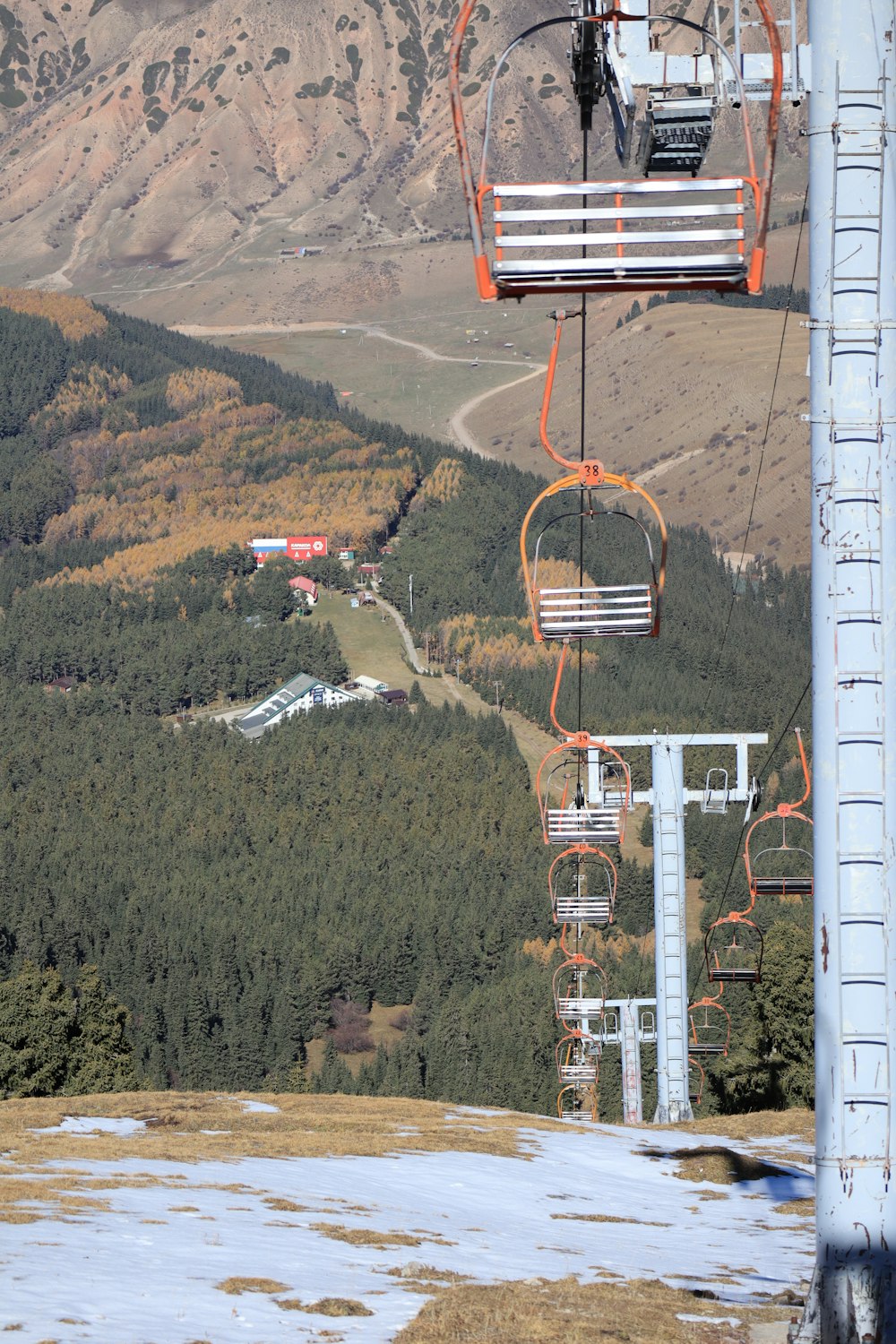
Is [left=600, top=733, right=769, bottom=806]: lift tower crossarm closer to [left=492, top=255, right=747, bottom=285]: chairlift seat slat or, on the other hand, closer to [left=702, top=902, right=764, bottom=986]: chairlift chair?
[left=702, top=902, right=764, bottom=986]: chairlift chair

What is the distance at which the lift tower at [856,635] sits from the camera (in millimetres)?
14922

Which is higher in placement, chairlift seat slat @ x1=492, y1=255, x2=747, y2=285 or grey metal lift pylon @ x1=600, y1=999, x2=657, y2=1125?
chairlift seat slat @ x1=492, y1=255, x2=747, y2=285

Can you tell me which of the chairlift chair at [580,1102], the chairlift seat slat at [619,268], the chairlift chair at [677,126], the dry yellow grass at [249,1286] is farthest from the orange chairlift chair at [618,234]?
the chairlift chair at [580,1102]

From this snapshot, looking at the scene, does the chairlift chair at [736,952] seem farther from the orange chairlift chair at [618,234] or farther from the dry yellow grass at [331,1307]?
the orange chairlift chair at [618,234]

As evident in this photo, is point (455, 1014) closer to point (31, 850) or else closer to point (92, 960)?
point (92, 960)

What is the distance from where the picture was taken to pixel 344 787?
7426 inches

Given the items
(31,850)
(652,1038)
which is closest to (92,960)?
(31,850)

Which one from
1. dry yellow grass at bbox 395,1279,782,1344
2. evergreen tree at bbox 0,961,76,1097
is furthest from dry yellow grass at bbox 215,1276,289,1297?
evergreen tree at bbox 0,961,76,1097

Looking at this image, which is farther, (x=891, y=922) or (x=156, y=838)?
(x=156, y=838)

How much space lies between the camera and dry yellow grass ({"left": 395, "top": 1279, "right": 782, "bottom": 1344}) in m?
18.7

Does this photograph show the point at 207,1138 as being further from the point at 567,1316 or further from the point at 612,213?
the point at 612,213

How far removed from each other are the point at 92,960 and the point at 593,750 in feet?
350

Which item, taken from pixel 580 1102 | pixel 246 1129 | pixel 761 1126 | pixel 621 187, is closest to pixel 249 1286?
pixel 621 187

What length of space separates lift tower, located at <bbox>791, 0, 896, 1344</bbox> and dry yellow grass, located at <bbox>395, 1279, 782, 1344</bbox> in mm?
3953
